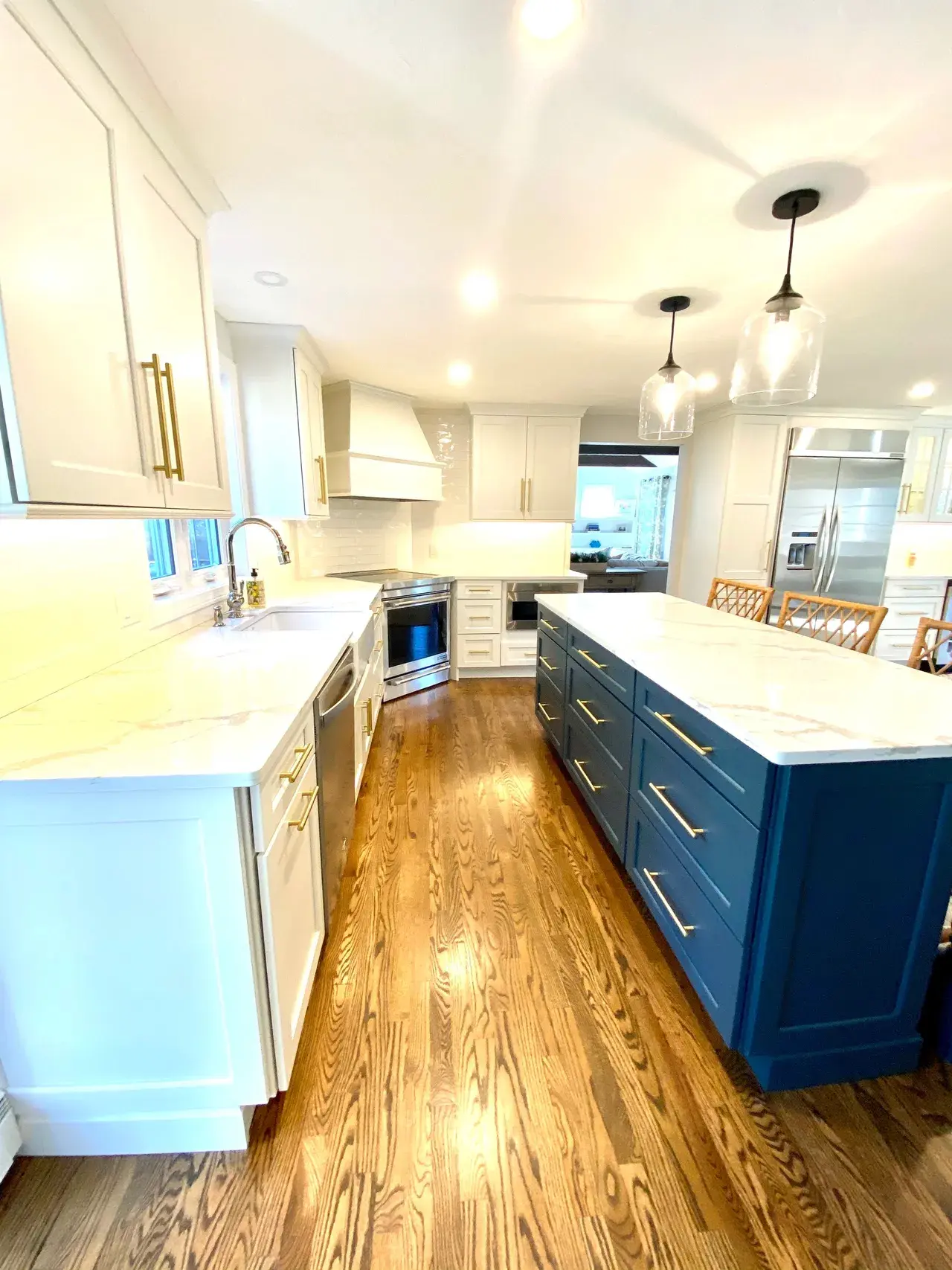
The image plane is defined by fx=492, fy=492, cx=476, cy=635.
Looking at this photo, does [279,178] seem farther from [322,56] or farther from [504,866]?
[504,866]

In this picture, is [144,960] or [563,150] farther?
[563,150]

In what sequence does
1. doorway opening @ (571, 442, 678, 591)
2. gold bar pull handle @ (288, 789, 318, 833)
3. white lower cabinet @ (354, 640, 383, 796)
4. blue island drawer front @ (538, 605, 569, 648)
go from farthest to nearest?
doorway opening @ (571, 442, 678, 591)
blue island drawer front @ (538, 605, 569, 648)
white lower cabinet @ (354, 640, 383, 796)
gold bar pull handle @ (288, 789, 318, 833)

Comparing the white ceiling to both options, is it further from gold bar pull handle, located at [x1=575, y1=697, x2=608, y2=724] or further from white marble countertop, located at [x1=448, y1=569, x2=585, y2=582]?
white marble countertop, located at [x1=448, y1=569, x2=585, y2=582]

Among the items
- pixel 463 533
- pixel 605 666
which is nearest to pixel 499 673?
pixel 463 533

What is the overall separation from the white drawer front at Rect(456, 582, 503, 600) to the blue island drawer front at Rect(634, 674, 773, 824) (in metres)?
2.56

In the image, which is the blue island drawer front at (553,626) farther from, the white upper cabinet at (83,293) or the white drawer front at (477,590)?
the white upper cabinet at (83,293)

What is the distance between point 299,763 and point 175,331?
1208mm

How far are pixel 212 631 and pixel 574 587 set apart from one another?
2.93 meters

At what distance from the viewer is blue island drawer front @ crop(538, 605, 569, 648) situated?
2.51 meters

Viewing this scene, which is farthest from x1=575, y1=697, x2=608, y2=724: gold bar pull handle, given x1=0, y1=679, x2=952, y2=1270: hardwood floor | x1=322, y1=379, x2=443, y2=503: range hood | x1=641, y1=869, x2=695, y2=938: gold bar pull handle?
x1=322, y1=379, x2=443, y2=503: range hood

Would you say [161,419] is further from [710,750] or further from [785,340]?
[785,340]

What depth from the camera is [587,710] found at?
219 cm

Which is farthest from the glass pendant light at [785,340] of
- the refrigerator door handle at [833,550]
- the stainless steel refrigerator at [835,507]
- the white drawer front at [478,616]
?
the refrigerator door handle at [833,550]

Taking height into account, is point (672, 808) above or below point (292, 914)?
above
